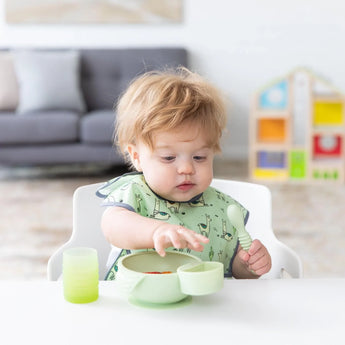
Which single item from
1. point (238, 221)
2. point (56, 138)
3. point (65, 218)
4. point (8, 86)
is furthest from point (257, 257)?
point (8, 86)

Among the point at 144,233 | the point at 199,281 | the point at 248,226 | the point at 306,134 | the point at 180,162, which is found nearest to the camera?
the point at 199,281

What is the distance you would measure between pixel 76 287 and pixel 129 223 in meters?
0.14

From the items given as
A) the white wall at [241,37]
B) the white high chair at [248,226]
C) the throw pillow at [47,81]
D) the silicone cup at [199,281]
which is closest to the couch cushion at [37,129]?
the throw pillow at [47,81]

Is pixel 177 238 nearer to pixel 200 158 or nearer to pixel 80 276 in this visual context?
pixel 80 276

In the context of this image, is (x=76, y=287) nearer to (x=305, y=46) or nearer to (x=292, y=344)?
(x=292, y=344)

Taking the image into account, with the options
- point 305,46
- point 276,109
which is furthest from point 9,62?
point 305,46

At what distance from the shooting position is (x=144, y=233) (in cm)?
86

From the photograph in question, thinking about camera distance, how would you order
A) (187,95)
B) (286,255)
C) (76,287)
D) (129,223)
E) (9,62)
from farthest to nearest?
(9,62), (286,255), (187,95), (129,223), (76,287)

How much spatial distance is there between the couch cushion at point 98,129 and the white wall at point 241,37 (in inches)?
40.6

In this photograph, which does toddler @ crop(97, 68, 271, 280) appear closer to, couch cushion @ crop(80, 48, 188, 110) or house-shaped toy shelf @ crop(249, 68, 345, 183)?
house-shaped toy shelf @ crop(249, 68, 345, 183)

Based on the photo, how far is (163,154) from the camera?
98 centimetres

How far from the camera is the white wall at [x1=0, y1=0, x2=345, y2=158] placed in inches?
181

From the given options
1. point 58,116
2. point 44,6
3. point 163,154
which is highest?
point 44,6

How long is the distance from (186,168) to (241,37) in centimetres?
387
